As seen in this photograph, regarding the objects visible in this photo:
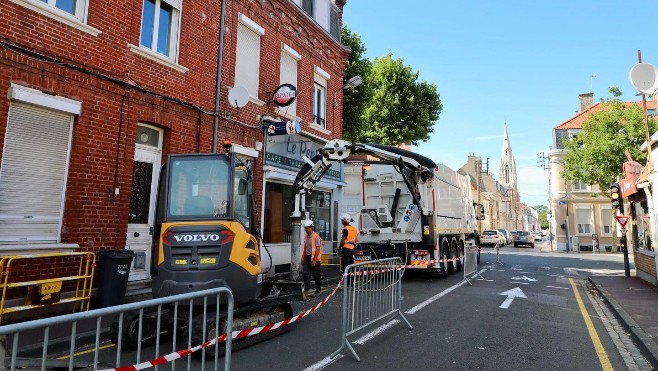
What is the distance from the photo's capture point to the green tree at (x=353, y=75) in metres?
20.8

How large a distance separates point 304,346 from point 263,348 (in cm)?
54

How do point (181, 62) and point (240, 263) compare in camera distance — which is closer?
point (240, 263)

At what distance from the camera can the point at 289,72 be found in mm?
14078

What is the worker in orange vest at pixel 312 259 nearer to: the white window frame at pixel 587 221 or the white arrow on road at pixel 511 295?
the white arrow on road at pixel 511 295

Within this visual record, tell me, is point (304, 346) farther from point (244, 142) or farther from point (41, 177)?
point (244, 142)

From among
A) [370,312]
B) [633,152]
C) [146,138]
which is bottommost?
[370,312]

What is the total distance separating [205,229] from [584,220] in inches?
1591

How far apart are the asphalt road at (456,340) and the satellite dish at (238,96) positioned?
5.33m

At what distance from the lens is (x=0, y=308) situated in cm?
577

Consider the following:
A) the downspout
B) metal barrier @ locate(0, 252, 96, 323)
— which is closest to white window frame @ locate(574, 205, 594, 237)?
the downspout

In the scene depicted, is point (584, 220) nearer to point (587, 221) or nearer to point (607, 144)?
point (587, 221)

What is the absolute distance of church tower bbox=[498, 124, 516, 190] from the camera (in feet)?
342

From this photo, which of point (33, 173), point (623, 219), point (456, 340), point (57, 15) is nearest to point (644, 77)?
point (623, 219)

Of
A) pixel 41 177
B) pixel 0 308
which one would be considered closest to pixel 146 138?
pixel 41 177
